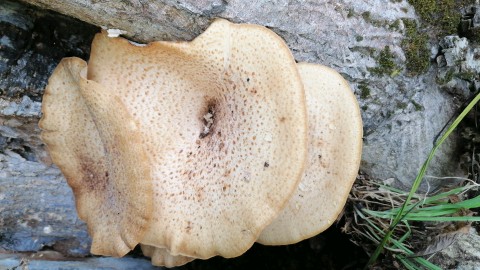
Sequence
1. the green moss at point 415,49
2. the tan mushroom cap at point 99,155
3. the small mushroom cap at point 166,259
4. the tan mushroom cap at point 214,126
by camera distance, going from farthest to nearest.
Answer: the small mushroom cap at point 166,259 < the green moss at point 415,49 < the tan mushroom cap at point 99,155 < the tan mushroom cap at point 214,126

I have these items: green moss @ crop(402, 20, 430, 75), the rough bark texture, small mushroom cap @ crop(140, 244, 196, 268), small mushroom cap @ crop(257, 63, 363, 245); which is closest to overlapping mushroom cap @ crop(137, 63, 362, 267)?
small mushroom cap @ crop(257, 63, 363, 245)

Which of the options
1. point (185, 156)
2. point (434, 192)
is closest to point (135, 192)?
point (185, 156)

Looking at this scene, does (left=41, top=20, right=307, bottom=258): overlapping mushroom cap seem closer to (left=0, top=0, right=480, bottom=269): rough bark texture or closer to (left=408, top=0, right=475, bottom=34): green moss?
(left=0, top=0, right=480, bottom=269): rough bark texture

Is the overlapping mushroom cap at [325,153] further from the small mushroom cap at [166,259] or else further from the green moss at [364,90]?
the small mushroom cap at [166,259]

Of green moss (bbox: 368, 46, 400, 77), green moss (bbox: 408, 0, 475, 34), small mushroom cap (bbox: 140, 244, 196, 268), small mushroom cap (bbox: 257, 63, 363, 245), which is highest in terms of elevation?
green moss (bbox: 408, 0, 475, 34)

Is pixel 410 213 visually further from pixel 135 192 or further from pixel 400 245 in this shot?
pixel 135 192

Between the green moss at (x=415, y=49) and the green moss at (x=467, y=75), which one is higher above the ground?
the green moss at (x=415, y=49)

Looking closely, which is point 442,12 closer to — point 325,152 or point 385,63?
point 385,63

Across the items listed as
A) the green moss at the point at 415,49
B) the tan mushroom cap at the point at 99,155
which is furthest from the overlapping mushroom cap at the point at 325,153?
the tan mushroom cap at the point at 99,155
